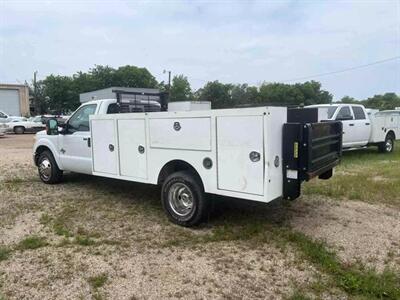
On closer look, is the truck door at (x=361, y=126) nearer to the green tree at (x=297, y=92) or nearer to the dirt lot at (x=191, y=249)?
the dirt lot at (x=191, y=249)

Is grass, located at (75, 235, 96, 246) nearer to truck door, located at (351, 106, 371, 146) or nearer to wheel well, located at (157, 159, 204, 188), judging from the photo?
wheel well, located at (157, 159, 204, 188)

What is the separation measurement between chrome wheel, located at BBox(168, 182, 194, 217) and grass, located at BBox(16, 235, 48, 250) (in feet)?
5.73

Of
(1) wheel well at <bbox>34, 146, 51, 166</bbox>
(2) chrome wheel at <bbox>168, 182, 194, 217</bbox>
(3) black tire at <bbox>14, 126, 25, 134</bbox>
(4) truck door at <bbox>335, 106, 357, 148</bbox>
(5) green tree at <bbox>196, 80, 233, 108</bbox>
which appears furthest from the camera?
(5) green tree at <bbox>196, 80, 233, 108</bbox>

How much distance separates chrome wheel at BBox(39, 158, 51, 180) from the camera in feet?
25.4

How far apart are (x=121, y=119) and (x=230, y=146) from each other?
2.08 meters

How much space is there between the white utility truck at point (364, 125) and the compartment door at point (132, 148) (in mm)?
7297

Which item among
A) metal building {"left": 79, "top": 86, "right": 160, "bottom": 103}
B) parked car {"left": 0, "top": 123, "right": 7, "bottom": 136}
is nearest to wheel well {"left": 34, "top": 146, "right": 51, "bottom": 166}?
metal building {"left": 79, "top": 86, "right": 160, "bottom": 103}

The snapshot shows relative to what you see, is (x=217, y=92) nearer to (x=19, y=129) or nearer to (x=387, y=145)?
(x=19, y=129)

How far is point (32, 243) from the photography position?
4.45m

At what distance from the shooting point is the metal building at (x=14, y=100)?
47594mm

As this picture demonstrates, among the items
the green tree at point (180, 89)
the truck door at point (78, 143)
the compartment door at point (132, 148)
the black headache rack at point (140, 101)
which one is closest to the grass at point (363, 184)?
the compartment door at point (132, 148)

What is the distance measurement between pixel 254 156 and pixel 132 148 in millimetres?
2163

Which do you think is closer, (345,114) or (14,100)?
(345,114)

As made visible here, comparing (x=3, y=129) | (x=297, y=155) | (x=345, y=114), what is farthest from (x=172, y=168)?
(x=3, y=129)
